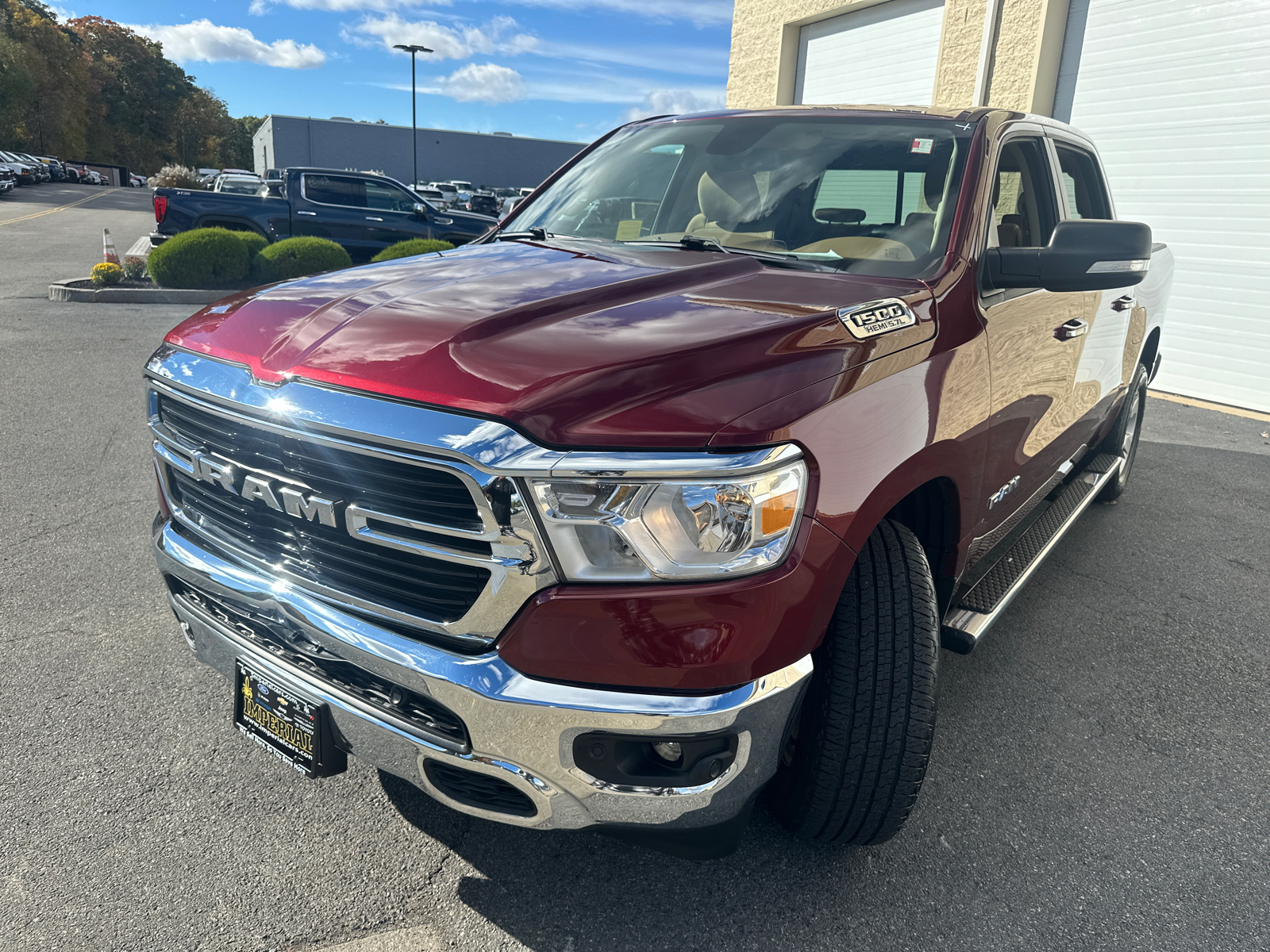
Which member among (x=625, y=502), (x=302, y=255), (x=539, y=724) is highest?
(x=625, y=502)

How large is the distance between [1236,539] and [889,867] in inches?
146

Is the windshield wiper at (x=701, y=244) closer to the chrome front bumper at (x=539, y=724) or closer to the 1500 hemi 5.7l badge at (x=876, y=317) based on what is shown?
the 1500 hemi 5.7l badge at (x=876, y=317)

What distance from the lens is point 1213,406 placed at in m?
8.84

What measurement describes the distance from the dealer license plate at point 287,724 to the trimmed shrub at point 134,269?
12100 millimetres

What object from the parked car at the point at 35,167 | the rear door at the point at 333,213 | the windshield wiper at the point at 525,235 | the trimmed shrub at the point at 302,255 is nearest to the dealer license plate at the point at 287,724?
the windshield wiper at the point at 525,235

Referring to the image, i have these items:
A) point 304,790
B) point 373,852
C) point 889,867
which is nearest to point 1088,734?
point 889,867

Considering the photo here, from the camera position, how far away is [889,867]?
7.43 ft

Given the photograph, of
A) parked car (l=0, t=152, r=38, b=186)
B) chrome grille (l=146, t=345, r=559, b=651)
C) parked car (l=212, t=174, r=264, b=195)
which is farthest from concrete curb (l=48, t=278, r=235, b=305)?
parked car (l=0, t=152, r=38, b=186)

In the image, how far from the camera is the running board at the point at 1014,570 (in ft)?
8.29

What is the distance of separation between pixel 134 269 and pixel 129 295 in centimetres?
116

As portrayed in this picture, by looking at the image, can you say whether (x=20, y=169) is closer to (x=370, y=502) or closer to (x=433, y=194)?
(x=433, y=194)

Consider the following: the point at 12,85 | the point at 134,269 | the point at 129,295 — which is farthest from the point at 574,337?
the point at 12,85

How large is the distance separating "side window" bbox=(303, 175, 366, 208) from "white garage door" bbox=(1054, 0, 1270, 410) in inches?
405

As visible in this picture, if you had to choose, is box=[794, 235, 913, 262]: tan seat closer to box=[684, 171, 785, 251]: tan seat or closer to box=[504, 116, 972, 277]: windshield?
box=[504, 116, 972, 277]: windshield
